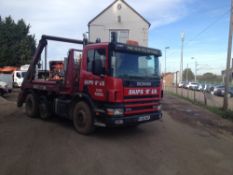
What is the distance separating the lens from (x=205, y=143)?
8.02 meters

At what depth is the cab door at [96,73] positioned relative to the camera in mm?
7625

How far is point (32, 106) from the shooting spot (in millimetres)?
11398

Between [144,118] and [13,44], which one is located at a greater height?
[13,44]

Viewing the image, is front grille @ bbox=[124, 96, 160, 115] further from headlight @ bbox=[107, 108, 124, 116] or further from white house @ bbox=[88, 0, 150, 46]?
white house @ bbox=[88, 0, 150, 46]

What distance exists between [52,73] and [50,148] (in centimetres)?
497

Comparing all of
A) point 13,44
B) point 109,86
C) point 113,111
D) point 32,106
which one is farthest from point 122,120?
point 13,44

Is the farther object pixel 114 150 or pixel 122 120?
pixel 122 120

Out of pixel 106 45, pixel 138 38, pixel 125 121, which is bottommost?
pixel 125 121

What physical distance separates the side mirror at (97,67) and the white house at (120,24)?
19.2m

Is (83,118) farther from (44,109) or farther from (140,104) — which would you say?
(44,109)

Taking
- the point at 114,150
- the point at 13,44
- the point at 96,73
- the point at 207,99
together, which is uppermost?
the point at 13,44

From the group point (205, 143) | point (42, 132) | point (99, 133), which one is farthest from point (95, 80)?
point (205, 143)

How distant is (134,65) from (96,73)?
1.15 meters

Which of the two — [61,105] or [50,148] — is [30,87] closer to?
[61,105]
